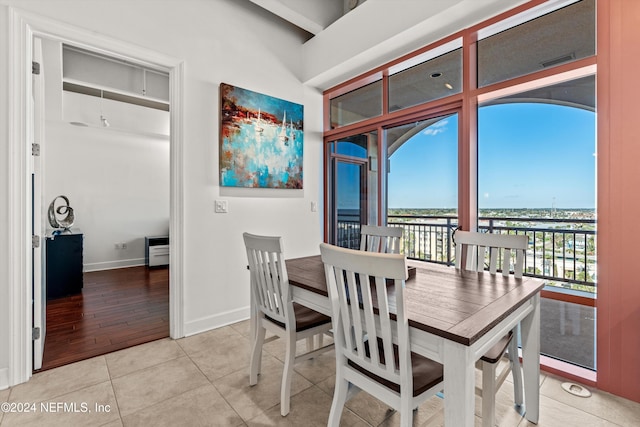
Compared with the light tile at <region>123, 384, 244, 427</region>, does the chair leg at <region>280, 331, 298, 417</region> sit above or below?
above

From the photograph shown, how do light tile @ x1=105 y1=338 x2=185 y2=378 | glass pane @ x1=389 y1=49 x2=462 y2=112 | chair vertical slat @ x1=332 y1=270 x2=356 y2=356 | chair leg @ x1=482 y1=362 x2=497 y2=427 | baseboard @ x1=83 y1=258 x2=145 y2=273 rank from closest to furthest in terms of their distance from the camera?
chair vertical slat @ x1=332 y1=270 x2=356 y2=356 < chair leg @ x1=482 y1=362 x2=497 y2=427 < light tile @ x1=105 y1=338 x2=185 y2=378 < glass pane @ x1=389 y1=49 x2=462 y2=112 < baseboard @ x1=83 y1=258 x2=145 y2=273

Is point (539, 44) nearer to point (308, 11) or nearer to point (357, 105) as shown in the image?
point (357, 105)

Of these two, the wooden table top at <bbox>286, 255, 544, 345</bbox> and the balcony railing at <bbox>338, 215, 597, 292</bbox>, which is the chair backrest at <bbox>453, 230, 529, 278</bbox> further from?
the balcony railing at <bbox>338, 215, 597, 292</bbox>

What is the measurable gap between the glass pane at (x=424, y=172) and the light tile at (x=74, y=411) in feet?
8.72

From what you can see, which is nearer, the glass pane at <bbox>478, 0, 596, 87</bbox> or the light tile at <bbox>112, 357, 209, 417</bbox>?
the light tile at <bbox>112, 357, 209, 417</bbox>

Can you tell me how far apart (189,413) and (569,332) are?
105 inches

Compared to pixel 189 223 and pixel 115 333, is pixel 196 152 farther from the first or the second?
pixel 115 333

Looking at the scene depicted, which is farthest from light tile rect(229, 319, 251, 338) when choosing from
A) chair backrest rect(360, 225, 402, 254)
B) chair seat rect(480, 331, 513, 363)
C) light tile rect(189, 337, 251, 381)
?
chair seat rect(480, 331, 513, 363)

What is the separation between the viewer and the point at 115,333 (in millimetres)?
2717

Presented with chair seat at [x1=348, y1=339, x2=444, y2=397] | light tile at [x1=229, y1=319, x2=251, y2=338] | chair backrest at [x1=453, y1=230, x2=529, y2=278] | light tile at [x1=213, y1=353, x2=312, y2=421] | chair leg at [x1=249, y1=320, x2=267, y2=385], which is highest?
chair backrest at [x1=453, y1=230, x2=529, y2=278]

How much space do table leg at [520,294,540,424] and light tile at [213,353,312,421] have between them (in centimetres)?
124

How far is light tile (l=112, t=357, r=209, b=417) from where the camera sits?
1.77 meters

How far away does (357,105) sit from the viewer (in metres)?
3.58

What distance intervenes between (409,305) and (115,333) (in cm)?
276
